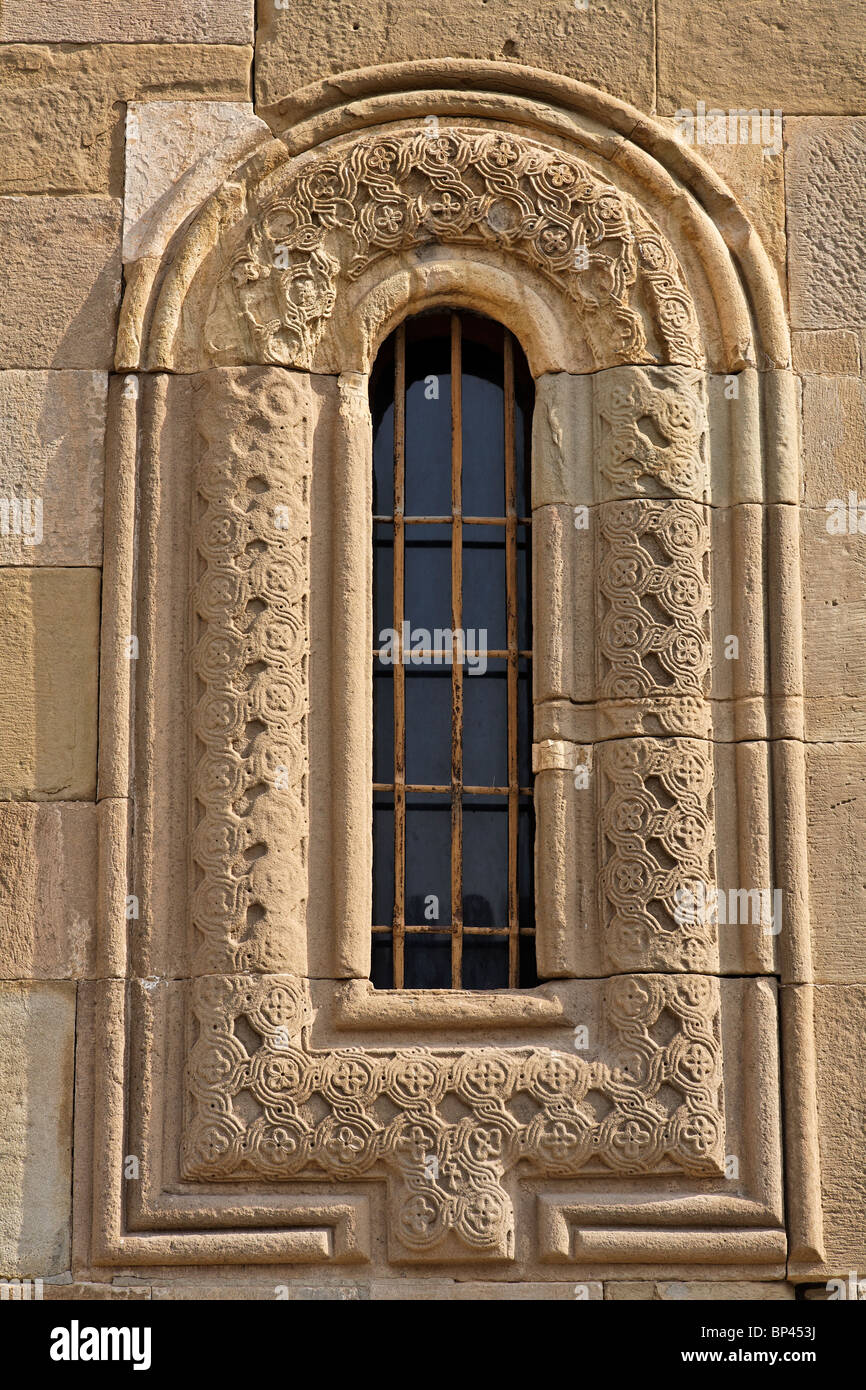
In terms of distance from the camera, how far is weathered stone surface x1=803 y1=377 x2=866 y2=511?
22.2 ft

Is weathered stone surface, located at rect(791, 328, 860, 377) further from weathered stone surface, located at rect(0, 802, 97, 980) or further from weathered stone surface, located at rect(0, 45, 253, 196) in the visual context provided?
weathered stone surface, located at rect(0, 802, 97, 980)

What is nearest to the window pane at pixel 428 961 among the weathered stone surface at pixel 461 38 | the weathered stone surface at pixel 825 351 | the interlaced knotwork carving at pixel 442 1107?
the interlaced knotwork carving at pixel 442 1107

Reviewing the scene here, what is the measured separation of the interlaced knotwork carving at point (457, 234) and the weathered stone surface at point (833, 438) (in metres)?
0.46

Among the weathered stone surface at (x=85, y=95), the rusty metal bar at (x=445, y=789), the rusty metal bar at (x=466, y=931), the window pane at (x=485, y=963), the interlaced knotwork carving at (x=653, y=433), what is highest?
the weathered stone surface at (x=85, y=95)

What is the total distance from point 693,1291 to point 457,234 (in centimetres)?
371

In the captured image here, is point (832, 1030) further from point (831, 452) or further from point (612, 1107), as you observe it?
point (831, 452)

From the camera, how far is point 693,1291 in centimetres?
612

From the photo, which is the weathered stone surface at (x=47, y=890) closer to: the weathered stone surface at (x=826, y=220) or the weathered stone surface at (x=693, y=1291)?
the weathered stone surface at (x=693, y=1291)

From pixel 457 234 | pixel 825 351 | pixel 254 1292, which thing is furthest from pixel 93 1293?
pixel 825 351

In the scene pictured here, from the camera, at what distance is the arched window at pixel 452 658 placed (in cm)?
658

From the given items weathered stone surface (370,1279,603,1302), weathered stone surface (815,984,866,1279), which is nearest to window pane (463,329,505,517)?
weathered stone surface (815,984,866,1279)

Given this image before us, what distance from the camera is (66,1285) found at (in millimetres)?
6086

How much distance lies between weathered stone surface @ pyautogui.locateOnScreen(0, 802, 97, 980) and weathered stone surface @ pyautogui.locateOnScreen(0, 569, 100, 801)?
0.07 m
